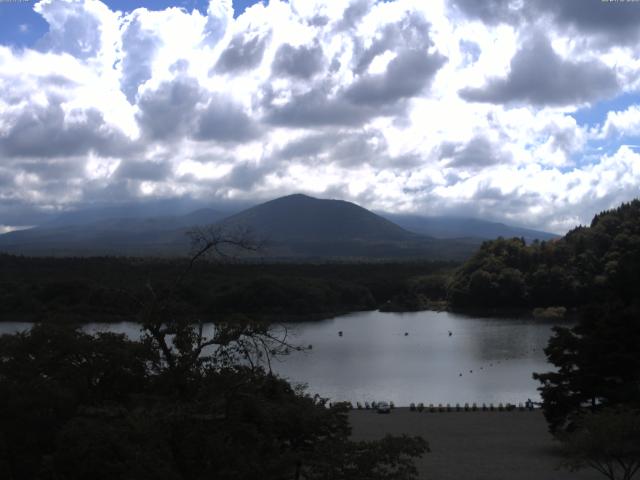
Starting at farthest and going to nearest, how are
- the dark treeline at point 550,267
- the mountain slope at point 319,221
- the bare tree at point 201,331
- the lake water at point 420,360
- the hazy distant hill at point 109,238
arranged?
the mountain slope at point 319,221 < the hazy distant hill at point 109,238 < the dark treeline at point 550,267 < the lake water at point 420,360 < the bare tree at point 201,331

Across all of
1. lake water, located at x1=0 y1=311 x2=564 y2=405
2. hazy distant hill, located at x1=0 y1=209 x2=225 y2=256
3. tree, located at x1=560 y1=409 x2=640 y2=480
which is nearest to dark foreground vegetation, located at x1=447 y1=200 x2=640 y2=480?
tree, located at x1=560 y1=409 x2=640 y2=480

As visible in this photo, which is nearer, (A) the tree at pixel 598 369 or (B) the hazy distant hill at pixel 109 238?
(A) the tree at pixel 598 369

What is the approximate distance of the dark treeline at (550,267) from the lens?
44.9 metres

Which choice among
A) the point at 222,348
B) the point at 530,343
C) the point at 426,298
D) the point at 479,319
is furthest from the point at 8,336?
the point at 426,298

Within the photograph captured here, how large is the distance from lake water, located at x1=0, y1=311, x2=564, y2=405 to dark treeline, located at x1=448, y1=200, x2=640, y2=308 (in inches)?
209

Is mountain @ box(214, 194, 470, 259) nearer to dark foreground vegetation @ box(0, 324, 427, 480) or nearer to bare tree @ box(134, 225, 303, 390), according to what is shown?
dark foreground vegetation @ box(0, 324, 427, 480)

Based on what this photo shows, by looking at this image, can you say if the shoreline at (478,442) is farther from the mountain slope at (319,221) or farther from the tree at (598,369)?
the mountain slope at (319,221)

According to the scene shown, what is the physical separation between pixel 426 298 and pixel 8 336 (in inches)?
1870

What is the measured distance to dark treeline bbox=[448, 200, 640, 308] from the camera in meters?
44.9

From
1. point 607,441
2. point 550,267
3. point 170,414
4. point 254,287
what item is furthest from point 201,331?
point 550,267

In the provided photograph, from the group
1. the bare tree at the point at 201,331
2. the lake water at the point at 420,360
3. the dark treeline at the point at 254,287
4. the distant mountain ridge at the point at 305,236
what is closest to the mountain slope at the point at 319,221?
the distant mountain ridge at the point at 305,236

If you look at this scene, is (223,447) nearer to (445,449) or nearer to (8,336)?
(8,336)

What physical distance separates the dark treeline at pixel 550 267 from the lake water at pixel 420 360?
17.4 ft

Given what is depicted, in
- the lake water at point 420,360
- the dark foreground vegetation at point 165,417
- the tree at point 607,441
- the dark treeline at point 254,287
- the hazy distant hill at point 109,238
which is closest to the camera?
the dark foreground vegetation at point 165,417
